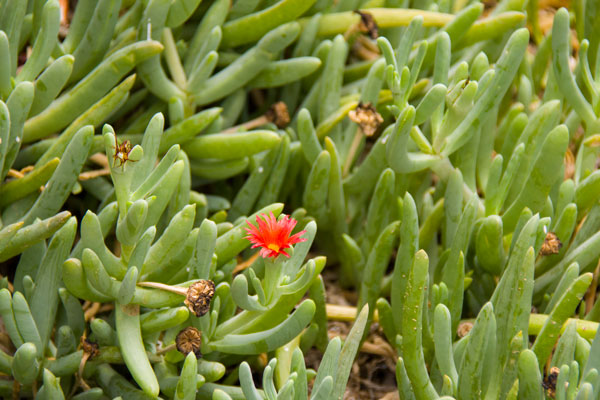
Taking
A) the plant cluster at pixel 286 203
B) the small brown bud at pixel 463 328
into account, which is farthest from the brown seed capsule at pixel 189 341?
the small brown bud at pixel 463 328

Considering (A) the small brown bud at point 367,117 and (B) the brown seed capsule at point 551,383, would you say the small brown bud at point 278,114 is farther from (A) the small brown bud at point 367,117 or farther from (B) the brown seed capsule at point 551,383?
(B) the brown seed capsule at point 551,383

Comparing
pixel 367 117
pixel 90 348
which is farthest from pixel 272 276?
pixel 367 117

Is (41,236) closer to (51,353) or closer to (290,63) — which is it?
(51,353)

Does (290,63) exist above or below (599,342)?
above

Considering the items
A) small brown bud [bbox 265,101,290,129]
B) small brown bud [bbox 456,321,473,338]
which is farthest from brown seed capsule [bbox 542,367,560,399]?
small brown bud [bbox 265,101,290,129]

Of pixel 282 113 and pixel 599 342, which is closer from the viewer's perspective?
pixel 599 342

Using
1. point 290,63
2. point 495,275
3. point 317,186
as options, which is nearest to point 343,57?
point 290,63
